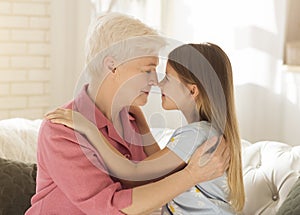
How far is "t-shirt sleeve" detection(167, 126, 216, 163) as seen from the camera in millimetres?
1669

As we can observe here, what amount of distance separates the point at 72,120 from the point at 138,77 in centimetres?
21

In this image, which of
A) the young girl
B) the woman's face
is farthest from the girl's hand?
the woman's face

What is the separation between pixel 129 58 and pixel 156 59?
77mm

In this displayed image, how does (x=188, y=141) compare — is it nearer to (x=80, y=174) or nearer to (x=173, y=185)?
(x=173, y=185)

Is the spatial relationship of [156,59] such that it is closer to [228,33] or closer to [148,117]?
[148,117]

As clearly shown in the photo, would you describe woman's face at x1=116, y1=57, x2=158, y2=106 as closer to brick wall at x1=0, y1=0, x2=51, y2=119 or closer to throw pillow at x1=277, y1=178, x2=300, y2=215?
throw pillow at x1=277, y1=178, x2=300, y2=215

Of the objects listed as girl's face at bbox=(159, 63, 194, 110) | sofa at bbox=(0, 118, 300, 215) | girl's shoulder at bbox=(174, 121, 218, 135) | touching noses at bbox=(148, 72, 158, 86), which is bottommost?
sofa at bbox=(0, 118, 300, 215)

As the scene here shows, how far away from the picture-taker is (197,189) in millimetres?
1730

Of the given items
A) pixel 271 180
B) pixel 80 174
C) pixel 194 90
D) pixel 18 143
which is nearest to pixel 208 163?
pixel 194 90

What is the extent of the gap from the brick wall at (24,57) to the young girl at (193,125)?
6.01 feet

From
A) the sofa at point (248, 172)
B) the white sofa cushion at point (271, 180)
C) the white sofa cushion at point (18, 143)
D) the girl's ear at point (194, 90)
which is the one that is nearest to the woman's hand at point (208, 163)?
the girl's ear at point (194, 90)

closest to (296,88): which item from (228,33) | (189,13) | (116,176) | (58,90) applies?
(228,33)

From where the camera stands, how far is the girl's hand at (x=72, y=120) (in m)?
1.67

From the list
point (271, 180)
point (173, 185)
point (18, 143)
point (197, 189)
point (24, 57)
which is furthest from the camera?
point (24, 57)
